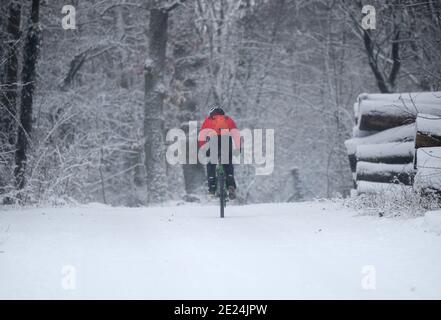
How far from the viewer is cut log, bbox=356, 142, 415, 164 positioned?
37.9 ft

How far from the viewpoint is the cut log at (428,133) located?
999 centimetres

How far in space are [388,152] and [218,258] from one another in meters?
6.50

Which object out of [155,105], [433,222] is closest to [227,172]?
[433,222]

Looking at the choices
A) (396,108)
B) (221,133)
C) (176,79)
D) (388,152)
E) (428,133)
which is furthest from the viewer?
(176,79)

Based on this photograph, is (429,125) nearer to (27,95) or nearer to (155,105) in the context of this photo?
(27,95)

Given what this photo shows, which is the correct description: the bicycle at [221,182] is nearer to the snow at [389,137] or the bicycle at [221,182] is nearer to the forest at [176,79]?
the snow at [389,137]

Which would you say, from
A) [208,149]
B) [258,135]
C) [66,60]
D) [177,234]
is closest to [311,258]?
[177,234]

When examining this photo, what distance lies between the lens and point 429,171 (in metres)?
9.42

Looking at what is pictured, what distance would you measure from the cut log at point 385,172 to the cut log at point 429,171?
127cm

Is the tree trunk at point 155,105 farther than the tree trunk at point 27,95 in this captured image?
Yes

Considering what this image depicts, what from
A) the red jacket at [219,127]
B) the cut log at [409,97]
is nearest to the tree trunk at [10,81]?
the red jacket at [219,127]

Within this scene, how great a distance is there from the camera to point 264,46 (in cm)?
2748

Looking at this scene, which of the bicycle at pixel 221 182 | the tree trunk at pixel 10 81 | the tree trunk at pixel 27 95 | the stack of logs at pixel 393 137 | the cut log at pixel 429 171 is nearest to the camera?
the cut log at pixel 429 171
